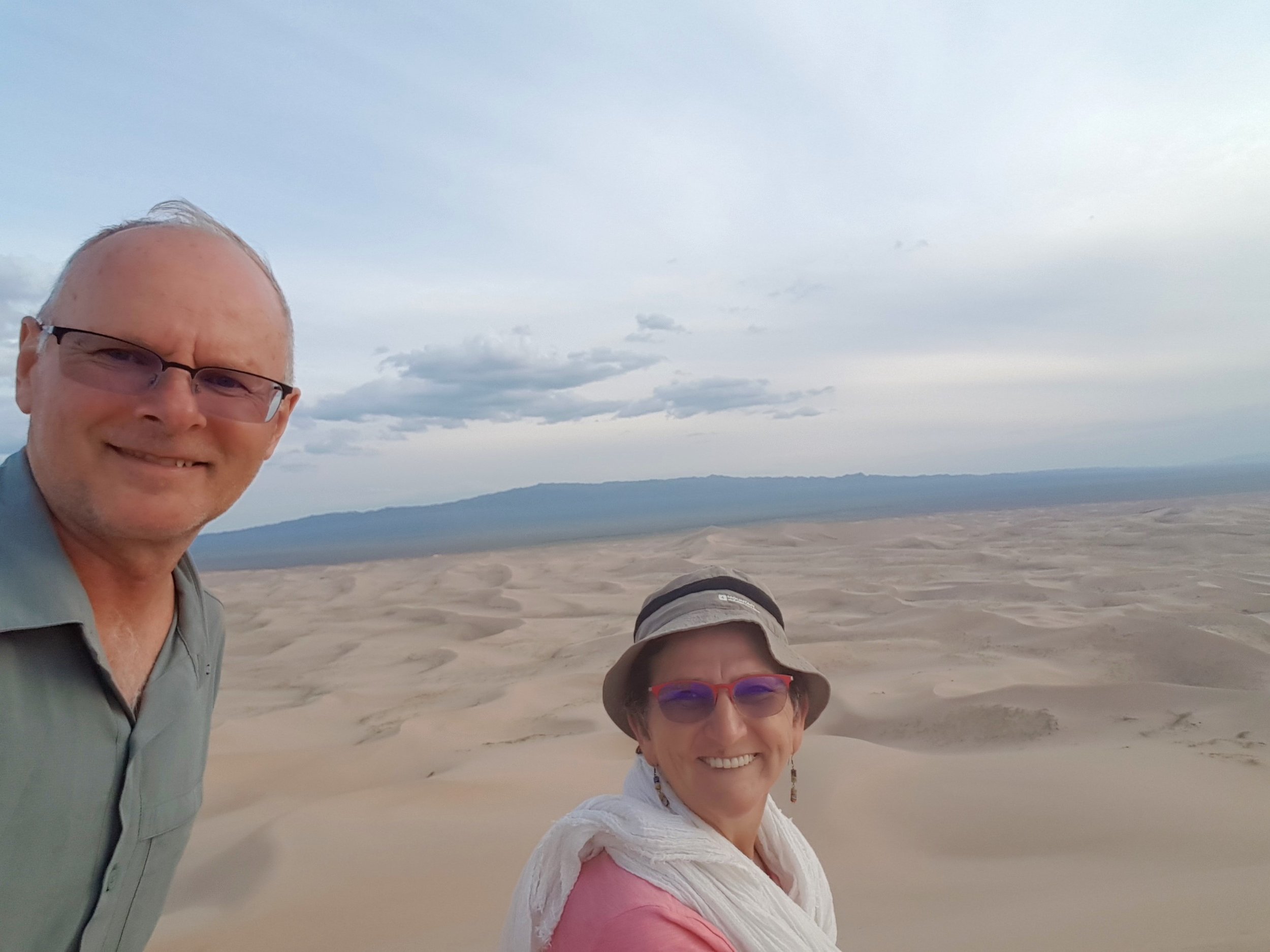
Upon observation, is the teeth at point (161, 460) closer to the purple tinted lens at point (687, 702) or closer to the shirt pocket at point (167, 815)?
the shirt pocket at point (167, 815)

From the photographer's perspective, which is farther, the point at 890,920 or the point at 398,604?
the point at 398,604

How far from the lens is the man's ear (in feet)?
4.41

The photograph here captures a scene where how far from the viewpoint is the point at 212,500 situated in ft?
4.58

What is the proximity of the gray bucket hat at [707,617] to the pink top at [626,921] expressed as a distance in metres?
0.40

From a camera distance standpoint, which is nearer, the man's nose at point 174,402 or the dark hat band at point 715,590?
the man's nose at point 174,402

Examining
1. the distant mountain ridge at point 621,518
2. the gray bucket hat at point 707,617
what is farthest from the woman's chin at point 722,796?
the distant mountain ridge at point 621,518

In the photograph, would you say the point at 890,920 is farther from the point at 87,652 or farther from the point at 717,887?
the point at 87,652

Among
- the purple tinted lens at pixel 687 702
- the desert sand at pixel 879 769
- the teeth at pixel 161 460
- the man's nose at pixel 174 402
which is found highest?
the man's nose at pixel 174 402

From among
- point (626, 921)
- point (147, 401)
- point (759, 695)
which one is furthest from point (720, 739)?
point (147, 401)

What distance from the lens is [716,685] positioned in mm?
1636

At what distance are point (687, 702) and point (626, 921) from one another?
→ 50cm

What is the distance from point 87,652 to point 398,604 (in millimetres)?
12163

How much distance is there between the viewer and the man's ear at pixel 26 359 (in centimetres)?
134

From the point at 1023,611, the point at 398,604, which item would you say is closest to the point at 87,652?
the point at 1023,611
